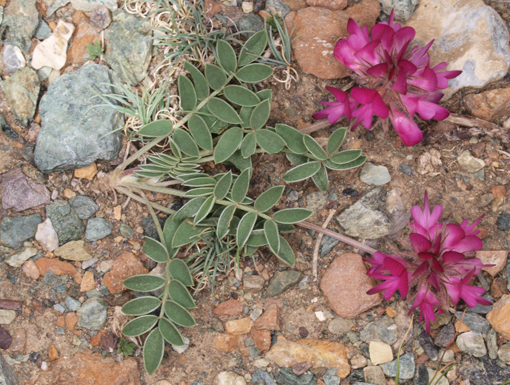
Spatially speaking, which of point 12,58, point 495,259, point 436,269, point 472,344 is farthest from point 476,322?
point 12,58

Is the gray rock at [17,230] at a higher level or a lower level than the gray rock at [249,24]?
lower

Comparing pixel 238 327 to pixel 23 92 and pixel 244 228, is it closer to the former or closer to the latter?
pixel 244 228

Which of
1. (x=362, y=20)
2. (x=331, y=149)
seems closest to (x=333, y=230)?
(x=331, y=149)

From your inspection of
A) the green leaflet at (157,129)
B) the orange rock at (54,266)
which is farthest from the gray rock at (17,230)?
the green leaflet at (157,129)

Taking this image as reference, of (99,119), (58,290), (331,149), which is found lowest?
(58,290)

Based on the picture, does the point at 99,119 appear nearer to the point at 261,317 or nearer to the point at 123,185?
the point at 123,185

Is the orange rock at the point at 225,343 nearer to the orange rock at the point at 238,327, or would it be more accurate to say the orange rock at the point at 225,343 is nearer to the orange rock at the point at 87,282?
the orange rock at the point at 238,327

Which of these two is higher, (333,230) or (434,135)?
(434,135)
